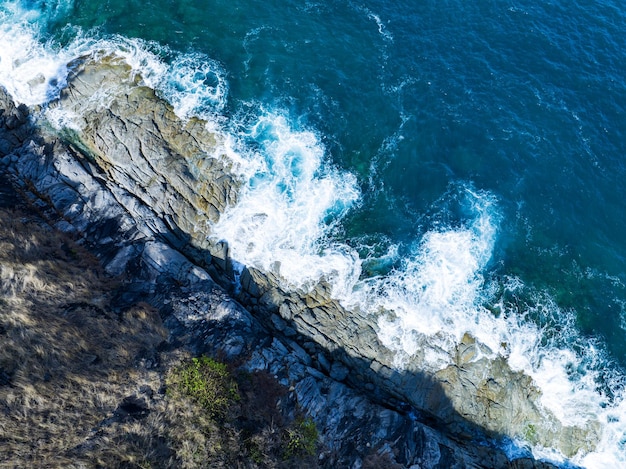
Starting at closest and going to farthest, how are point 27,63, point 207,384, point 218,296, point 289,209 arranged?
1. point 207,384
2. point 218,296
3. point 289,209
4. point 27,63

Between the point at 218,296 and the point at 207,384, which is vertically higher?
the point at 218,296

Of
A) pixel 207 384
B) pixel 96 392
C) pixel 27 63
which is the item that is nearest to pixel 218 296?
pixel 207 384

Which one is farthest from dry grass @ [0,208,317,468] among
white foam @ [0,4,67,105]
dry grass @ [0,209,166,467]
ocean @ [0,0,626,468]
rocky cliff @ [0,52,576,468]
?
white foam @ [0,4,67,105]

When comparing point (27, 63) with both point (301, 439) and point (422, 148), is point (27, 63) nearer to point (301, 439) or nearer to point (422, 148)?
point (422, 148)

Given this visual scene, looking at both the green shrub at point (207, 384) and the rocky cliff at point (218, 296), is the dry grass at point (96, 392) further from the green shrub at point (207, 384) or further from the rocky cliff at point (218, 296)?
the rocky cliff at point (218, 296)

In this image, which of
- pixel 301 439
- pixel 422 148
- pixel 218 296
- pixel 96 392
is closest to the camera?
pixel 96 392

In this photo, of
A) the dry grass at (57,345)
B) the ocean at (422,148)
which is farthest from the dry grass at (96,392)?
the ocean at (422,148)
